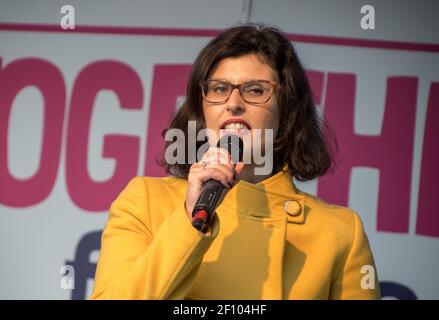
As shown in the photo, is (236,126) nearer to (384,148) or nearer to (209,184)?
(209,184)

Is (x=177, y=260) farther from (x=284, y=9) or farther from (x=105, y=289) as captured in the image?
(x=284, y=9)

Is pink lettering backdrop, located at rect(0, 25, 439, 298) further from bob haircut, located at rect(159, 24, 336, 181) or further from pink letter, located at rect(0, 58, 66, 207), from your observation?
bob haircut, located at rect(159, 24, 336, 181)

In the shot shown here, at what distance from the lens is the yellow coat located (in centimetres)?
161

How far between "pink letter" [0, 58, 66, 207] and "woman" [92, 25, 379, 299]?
89 centimetres

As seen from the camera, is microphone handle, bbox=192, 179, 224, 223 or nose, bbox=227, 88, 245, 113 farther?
nose, bbox=227, 88, 245, 113

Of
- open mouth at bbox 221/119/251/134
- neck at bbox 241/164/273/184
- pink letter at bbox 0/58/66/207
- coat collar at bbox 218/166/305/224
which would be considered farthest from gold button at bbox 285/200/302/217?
pink letter at bbox 0/58/66/207

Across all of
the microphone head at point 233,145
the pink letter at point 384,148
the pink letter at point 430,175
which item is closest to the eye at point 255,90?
the microphone head at point 233,145

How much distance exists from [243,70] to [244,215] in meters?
0.40

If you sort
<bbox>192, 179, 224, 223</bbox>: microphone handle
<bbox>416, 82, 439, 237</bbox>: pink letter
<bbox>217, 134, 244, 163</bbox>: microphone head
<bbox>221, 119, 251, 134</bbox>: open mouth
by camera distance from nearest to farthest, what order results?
<bbox>192, 179, 224, 223</bbox>: microphone handle → <bbox>217, 134, 244, 163</bbox>: microphone head → <bbox>221, 119, 251, 134</bbox>: open mouth → <bbox>416, 82, 439, 237</bbox>: pink letter

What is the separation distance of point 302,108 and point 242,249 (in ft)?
1.84

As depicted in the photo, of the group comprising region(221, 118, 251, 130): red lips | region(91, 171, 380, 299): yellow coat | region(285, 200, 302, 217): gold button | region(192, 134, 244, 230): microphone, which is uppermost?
region(221, 118, 251, 130): red lips

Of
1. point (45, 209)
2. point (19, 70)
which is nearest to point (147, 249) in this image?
point (45, 209)

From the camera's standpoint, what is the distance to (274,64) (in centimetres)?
214

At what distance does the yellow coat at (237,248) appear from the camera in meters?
1.61
